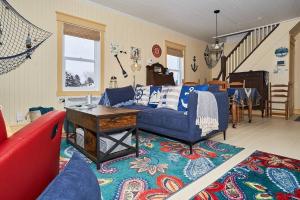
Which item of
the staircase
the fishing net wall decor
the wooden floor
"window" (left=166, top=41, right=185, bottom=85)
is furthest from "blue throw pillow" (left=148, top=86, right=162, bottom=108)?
the staircase

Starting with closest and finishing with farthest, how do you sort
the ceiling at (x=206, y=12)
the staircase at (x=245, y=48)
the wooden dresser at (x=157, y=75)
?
the ceiling at (x=206, y=12), the wooden dresser at (x=157, y=75), the staircase at (x=245, y=48)

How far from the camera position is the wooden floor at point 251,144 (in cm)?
172

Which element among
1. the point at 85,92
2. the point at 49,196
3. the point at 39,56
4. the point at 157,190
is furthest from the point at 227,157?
the point at 39,56

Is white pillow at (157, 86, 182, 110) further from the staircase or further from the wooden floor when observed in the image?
the staircase

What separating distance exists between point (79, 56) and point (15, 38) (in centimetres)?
121

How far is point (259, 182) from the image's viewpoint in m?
1.75

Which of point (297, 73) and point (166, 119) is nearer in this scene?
point (166, 119)

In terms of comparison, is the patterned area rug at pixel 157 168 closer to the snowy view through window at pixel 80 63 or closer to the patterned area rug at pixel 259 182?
the patterned area rug at pixel 259 182

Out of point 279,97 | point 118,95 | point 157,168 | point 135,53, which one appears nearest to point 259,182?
point 157,168

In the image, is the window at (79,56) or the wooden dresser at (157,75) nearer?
the window at (79,56)

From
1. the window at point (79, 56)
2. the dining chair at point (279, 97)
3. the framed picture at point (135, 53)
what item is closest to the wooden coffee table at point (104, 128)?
the window at point (79, 56)

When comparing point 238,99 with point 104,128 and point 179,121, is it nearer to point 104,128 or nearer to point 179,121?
point 179,121

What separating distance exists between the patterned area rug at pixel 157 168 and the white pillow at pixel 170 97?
1.91ft

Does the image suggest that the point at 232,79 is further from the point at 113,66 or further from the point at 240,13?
the point at 113,66
